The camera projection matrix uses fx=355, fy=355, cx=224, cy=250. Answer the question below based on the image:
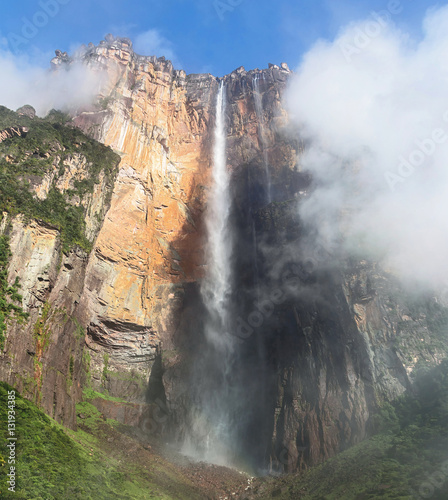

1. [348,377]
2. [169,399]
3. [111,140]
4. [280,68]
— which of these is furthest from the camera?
[280,68]

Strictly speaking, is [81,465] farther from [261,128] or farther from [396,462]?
[261,128]

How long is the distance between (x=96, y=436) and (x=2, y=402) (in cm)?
773

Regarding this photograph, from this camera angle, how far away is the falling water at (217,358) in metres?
25.0

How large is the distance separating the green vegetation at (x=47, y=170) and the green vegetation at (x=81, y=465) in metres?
10.3

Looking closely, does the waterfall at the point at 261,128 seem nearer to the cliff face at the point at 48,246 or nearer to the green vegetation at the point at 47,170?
the green vegetation at the point at 47,170

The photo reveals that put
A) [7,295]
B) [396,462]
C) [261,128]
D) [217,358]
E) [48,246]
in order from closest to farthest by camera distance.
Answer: [7,295]
[396,462]
[48,246]
[217,358]
[261,128]

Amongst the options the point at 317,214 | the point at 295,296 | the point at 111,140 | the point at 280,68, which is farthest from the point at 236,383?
the point at 280,68

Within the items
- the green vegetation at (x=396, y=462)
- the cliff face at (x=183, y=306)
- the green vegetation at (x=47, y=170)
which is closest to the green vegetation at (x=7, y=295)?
the cliff face at (x=183, y=306)

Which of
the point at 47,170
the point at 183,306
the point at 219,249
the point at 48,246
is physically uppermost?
the point at 219,249

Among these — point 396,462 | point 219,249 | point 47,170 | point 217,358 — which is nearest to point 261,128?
point 219,249

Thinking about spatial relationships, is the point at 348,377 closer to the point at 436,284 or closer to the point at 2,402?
the point at 436,284

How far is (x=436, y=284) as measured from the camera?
26.1m

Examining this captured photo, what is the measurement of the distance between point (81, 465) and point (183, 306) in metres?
17.5

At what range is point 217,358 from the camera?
1145 inches
